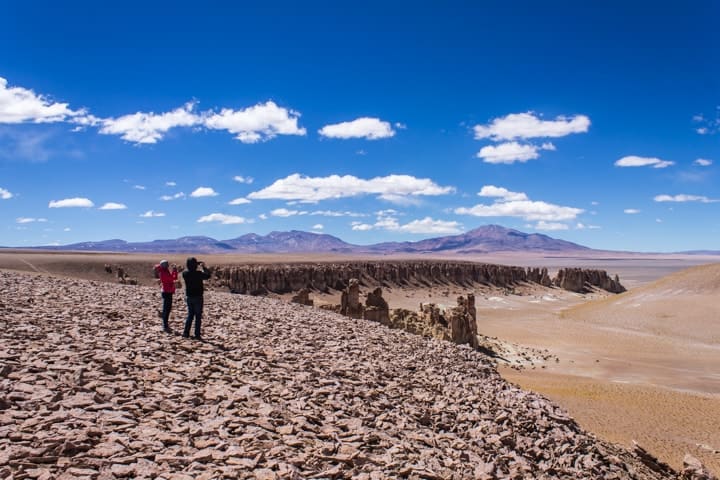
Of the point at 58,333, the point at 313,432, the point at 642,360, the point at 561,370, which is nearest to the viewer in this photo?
the point at 313,432

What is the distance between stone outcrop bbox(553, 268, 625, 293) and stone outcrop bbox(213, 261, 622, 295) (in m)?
0.18

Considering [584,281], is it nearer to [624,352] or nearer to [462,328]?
[624,352]

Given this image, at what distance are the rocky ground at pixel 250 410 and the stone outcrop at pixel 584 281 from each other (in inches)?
3382

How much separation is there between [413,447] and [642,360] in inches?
1091

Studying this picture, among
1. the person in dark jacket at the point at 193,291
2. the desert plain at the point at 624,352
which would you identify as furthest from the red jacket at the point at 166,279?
the desert plain at the point at 624,352

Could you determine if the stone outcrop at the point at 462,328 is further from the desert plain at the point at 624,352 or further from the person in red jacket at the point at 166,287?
the person in red jacket at the point at 166,287

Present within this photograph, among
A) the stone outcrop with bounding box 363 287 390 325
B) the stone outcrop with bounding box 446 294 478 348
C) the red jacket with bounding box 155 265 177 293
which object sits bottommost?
the stone outcrop with bounding box 446 294 478 348

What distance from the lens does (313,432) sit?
727 cm

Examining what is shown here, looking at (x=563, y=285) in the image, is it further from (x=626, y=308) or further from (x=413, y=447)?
(x=413, y=447)

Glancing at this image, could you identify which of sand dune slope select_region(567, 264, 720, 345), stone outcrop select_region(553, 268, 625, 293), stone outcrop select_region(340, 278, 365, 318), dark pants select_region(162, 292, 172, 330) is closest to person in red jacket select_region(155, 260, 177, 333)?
dark pants select_region(162, 292, 172, 330)

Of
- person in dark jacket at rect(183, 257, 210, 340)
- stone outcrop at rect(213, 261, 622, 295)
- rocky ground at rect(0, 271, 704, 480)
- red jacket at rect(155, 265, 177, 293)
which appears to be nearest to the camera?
rocky ground at rect(0, 271, 704, 480)

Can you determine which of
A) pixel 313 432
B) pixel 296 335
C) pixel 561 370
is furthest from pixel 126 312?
pixel 561 370

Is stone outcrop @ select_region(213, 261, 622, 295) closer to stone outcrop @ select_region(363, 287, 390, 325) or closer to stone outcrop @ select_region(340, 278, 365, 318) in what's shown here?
stone outcrop @ select_region(363, 287, 390, 325)

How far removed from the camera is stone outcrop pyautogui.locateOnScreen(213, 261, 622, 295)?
5962 centimetres
